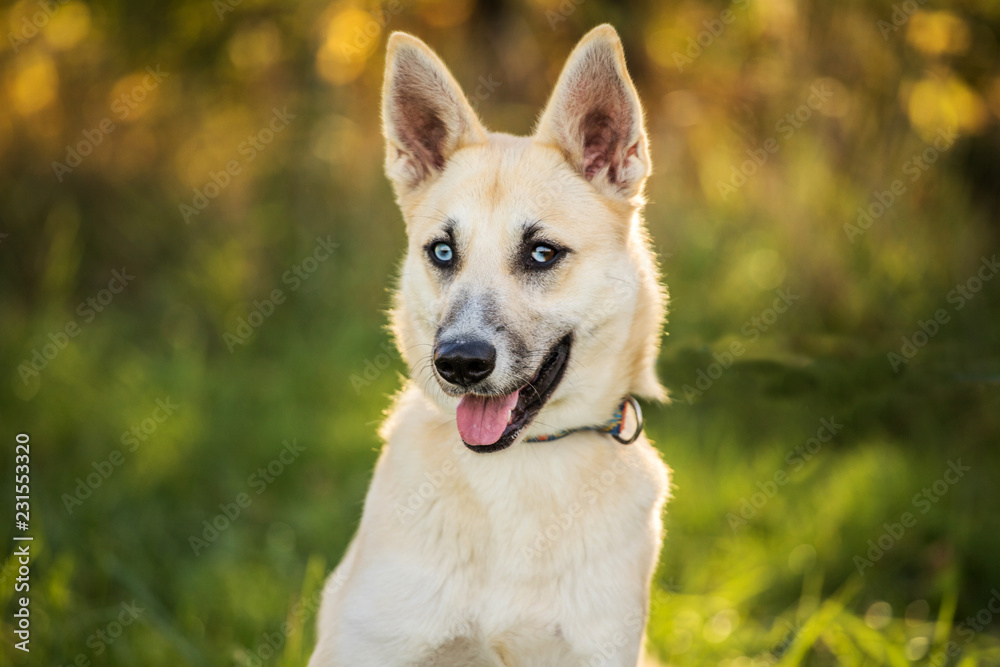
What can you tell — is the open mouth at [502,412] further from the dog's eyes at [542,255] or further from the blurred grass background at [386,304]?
the blurred grass background at [386,304]

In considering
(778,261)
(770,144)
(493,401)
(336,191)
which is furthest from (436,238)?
(336,191)

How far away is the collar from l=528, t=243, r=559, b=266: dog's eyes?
1.90 ft

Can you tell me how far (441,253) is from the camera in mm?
2885

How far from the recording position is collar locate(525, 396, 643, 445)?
2.80 metres

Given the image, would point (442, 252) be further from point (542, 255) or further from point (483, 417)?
point (483, 417)

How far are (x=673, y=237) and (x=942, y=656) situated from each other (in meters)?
3.81

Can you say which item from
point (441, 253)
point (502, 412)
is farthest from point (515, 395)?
point (441, 253)

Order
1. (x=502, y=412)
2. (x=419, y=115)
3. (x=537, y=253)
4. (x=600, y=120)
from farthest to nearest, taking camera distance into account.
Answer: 1. (x=419, y=115)
2. (x=600, y=120)
3. (x=537, y=253)
4. (x=502, y=412)

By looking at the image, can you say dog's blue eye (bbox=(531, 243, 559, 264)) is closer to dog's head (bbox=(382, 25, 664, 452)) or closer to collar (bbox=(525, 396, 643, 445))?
dog's head (bbox=(382, 25, 664, 452))

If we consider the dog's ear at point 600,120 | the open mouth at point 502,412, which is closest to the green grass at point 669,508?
the dog's ear at point 600,120

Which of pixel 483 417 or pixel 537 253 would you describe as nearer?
pixel 483 417

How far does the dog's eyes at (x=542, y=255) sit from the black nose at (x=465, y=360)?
461 mm

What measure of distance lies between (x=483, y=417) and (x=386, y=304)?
398 centimetres

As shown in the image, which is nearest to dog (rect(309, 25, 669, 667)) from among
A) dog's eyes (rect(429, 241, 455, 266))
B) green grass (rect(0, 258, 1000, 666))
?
dog's eyes (rect(429, 241, 455, 266))
